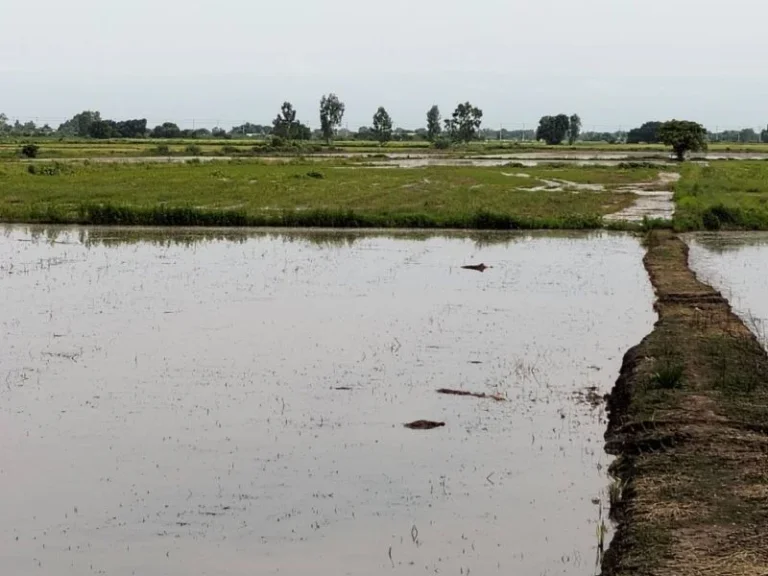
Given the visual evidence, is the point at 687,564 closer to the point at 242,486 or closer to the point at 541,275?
the point at 242,486

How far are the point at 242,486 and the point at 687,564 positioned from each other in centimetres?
216

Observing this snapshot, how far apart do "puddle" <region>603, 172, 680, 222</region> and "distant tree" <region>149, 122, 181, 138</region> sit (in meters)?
62.4

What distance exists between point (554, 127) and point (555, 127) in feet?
0.27

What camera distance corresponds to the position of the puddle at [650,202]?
1903 cm

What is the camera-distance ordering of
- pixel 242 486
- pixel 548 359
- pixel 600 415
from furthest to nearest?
pixel 548 359
pixel 600 415
pixel 242 486

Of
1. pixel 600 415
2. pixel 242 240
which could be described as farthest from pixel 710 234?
pixel 600 415

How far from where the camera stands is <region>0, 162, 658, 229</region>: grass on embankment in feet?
59.1

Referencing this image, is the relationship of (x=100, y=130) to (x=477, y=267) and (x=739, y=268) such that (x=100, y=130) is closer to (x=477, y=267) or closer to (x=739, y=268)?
(x=477, y=267)

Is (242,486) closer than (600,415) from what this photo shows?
Yes

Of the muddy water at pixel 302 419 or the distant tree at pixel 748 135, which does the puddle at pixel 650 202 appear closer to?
the muddy water at pixel 302 419

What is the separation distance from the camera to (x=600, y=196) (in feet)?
77.6

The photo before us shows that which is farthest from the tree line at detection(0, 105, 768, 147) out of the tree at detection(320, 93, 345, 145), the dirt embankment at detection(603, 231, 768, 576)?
→ the dirt embankment at detection(603, 231, 768, 576)

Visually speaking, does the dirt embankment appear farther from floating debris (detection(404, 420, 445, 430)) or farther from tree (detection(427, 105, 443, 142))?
tree (detection(427, 105, 443, 142))

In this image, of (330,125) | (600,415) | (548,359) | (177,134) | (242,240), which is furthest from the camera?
(177,134)
